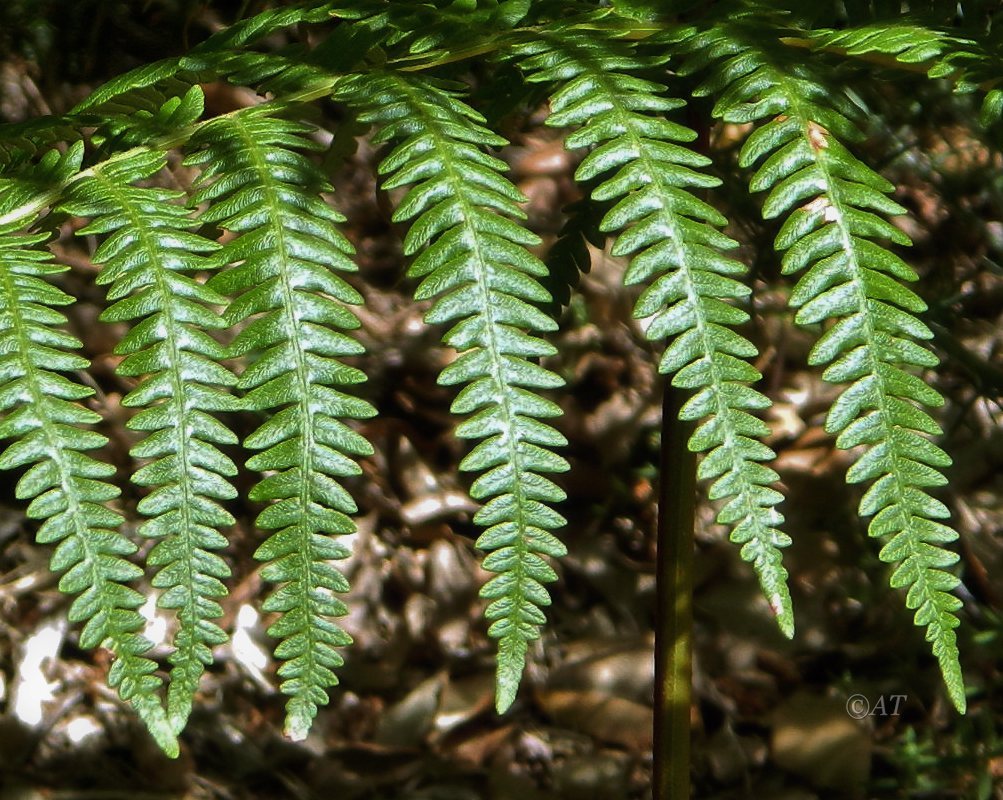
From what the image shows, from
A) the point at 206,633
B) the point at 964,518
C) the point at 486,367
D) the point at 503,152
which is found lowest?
the point at 964,518

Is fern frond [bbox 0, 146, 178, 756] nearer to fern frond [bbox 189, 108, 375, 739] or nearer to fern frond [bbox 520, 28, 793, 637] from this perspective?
fern frond [bbox 189, 108, 375, 739]

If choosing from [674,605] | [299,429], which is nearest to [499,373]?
[299,429]

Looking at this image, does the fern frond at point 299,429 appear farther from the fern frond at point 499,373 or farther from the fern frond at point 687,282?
the fern frond at point 687,282

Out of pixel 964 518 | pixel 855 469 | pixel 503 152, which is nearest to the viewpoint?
pixel 855 469

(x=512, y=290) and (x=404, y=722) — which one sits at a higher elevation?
(x=512, y=290)

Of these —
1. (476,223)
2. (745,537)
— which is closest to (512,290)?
(476,223)

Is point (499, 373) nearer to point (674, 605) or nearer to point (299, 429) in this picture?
point (299, 429)

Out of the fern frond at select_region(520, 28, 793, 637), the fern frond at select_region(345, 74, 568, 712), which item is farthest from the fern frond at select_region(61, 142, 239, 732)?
the fern frond at select_region(520, 28, 793, 637)

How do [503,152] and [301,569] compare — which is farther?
[503,152]

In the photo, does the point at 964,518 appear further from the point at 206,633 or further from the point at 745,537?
the point at 206,633
